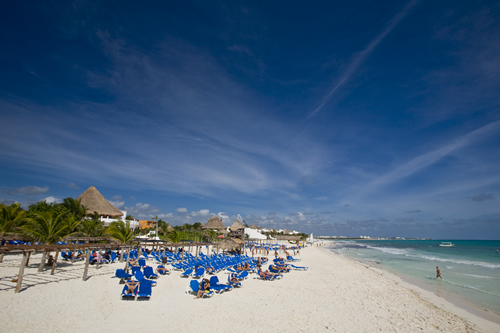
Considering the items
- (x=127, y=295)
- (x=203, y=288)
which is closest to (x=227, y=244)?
(x=203, y=288)

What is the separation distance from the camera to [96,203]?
29.0m

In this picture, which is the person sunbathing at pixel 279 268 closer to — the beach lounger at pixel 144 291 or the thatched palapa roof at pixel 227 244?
the thatched palapa roof at pixel 227 244

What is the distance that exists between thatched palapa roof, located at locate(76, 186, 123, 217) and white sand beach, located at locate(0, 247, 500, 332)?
16893 millimetres

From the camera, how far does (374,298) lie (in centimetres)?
1090

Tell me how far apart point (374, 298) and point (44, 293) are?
43.7 feet

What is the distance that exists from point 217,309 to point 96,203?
27095 mm

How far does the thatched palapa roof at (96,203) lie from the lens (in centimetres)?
2828

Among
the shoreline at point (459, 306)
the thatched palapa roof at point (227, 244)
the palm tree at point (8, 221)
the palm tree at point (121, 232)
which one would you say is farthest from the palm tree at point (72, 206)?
the shoreline at point (459, 306)

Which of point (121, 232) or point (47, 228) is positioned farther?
point (121, 232)

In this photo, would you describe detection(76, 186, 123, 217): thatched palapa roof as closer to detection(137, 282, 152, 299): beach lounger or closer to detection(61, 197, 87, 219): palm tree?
detection(61, 197, 87, 219): palm tree

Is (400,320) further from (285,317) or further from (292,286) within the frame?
(292,286)

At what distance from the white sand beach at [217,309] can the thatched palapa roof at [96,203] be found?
16893 millimetres

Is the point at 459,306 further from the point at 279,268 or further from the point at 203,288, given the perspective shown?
the point at 203,288

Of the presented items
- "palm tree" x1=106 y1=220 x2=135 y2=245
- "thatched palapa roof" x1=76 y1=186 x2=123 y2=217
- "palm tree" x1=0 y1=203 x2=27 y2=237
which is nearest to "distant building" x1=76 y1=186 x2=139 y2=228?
"thatched palapa roof" x1=76 y1=186 x2=123 y2=217
